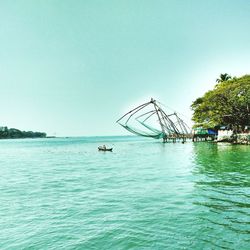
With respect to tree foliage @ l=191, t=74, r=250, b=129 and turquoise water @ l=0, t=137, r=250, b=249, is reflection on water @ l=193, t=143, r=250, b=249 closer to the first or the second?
turquoise water @ l=0, t=137, r=250, b=249

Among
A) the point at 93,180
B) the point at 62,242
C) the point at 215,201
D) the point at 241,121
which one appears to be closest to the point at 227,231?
the point at 215,201

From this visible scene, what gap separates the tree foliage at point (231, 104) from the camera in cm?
4269

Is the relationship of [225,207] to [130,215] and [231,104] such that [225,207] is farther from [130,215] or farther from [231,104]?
[231,104]

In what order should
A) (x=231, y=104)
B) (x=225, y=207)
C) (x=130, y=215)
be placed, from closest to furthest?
(x=130, y=215) → (x=225, y=207) → (x=231, y=104)

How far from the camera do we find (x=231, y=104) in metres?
45.2

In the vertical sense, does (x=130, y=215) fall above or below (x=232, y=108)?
below

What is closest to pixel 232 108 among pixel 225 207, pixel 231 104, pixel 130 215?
pixel 231 104

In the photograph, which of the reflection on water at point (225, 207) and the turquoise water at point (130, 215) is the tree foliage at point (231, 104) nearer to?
the reflection on water at point (225, 207)

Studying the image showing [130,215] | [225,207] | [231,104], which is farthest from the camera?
[231,104]

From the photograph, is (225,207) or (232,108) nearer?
→ (225,207)

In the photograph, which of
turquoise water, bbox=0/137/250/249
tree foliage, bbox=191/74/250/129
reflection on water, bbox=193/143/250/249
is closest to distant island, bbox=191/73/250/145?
tree foliage, bbox=191/74/250/129

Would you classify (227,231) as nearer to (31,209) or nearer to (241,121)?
(31,209)

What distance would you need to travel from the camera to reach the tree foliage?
140ft

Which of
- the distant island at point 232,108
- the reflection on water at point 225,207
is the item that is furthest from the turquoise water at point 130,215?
the distant island at point 232,108
